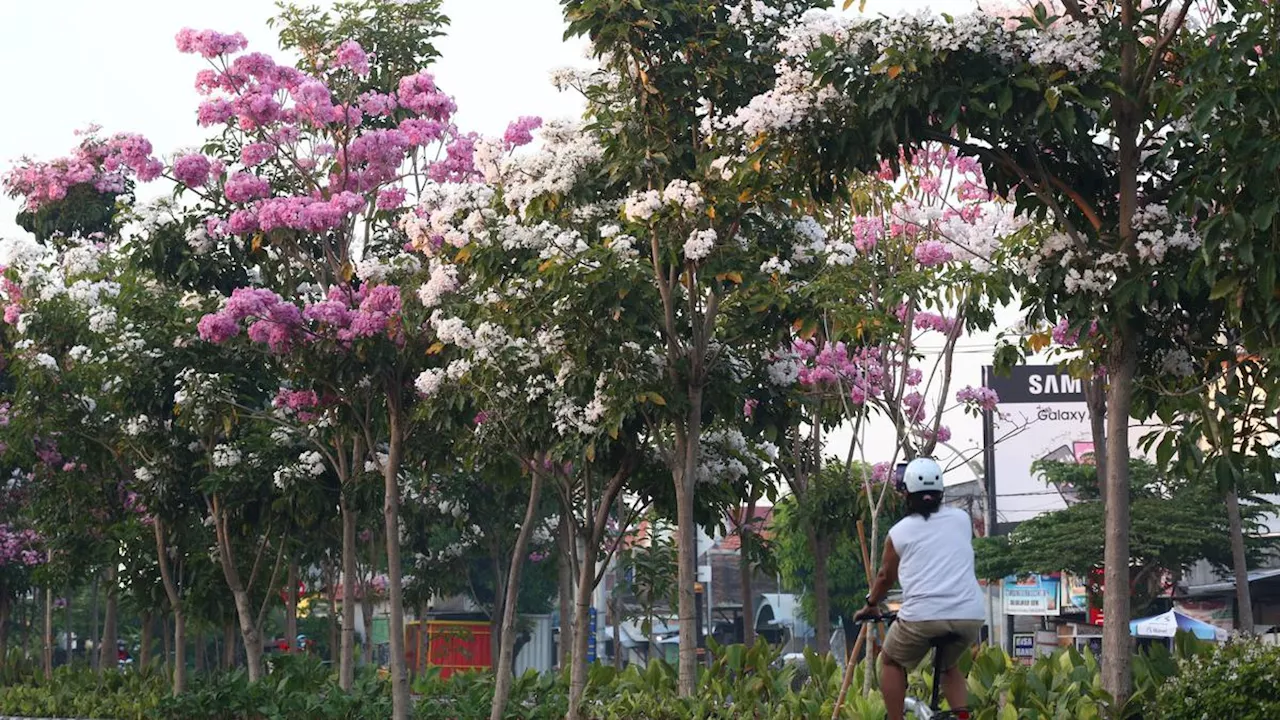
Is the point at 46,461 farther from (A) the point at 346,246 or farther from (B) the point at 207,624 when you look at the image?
(A) the point at 346,246

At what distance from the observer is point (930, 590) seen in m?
7.23

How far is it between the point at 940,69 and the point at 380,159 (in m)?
8.73

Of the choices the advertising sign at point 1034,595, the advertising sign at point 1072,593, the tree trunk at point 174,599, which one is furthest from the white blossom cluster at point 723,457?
A: the advertising sign at point 1034,595

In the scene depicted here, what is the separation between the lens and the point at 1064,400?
5781cm

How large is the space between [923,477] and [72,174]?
1777cm

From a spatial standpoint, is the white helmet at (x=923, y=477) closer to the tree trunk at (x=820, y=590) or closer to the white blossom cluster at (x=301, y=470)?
the white blossom cluster at (x=301, y=470)

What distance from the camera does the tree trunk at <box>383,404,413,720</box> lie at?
16750 mm

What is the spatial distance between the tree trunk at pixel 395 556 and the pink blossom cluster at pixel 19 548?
13170 millimetres

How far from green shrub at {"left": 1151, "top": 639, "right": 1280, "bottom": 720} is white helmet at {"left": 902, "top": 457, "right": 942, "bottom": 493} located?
3.09 m

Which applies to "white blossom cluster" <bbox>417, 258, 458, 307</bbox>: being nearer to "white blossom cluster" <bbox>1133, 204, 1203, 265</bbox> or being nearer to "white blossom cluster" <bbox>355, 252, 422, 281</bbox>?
"white blossom cluster" <bbox>355, 252, 422, 281</bbox>

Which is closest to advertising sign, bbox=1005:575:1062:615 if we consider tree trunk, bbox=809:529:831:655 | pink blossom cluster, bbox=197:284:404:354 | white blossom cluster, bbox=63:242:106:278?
tree trunk, bbox=809:529:831:655

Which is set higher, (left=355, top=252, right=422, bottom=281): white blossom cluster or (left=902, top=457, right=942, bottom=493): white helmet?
(left=355, top=252, right=422, bottom=281): white blossom cluster

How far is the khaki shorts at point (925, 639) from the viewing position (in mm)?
7227

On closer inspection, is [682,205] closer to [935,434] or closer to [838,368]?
[935,434]
